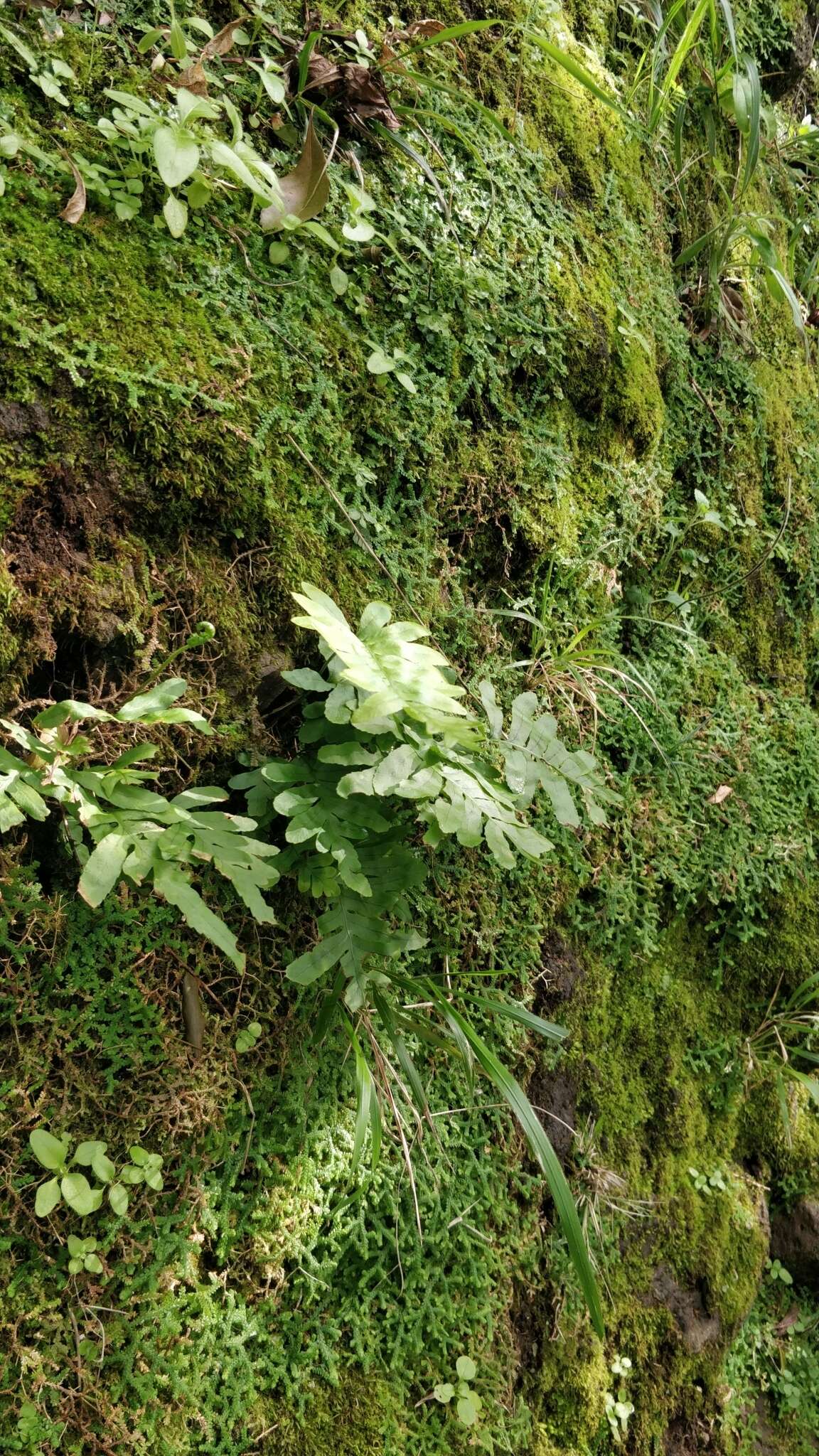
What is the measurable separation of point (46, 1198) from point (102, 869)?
498 mm

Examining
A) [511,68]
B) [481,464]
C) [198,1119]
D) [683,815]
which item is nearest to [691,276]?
[511,68]

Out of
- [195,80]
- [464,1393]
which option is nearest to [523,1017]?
[464,1393]

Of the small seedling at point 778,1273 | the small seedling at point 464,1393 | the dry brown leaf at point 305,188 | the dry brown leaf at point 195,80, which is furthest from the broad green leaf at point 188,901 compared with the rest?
the small seedling at point 778,1273

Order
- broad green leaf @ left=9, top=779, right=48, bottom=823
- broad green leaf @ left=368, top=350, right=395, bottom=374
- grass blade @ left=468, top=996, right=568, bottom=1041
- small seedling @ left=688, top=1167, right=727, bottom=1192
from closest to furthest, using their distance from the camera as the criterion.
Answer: broad green leaf @ left=9, top=779, right=48, bottom=823
grass blade @ left=468, top=996, right=568, bottom=1041
broad green leaf @ left=368, top=350, right=395, bottom=374
small seedling @ left=688, top=1167, right=727, bottom=1192

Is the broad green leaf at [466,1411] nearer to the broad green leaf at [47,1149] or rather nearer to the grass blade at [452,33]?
the broad green leaf at [47,1149]

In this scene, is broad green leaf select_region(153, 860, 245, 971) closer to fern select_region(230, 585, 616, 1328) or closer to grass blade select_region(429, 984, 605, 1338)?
fern select_region(230, 585, 616, 1328)

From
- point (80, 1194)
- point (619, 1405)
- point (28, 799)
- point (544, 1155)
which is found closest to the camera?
point (28, 799)

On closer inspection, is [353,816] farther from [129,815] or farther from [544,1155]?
[544,1155]

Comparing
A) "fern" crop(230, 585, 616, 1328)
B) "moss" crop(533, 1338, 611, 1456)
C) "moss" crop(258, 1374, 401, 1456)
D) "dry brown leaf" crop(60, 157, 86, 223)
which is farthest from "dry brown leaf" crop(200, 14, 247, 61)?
"moss" crop(533, 1338, 611, 1456)

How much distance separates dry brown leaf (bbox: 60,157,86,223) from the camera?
66.1 inches

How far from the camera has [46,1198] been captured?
4.66 feet

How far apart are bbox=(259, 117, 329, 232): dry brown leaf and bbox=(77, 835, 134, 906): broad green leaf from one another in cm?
131

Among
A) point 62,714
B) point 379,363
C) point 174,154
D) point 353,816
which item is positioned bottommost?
point 353,816

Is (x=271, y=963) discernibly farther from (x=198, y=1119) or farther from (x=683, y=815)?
(x=683, y=815)
